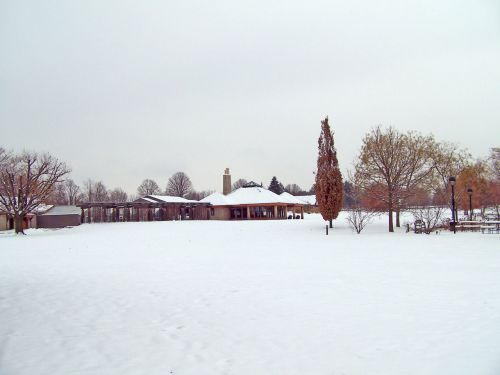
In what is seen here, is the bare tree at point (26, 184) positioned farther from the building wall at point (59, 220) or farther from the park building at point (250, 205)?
the park building at point (250, 205)

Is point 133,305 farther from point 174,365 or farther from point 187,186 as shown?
point 187,186

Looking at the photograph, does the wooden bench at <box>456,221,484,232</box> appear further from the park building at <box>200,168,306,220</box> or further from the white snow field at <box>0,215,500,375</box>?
the park building at <box>200,168,306,220</box>

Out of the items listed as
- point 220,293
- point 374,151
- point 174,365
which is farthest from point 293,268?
point 374,151

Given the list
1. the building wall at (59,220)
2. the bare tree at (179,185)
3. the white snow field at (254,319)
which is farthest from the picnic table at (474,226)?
the bare tree at (179,185)

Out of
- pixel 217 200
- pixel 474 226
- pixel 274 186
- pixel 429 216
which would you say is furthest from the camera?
A: pixel 274 186

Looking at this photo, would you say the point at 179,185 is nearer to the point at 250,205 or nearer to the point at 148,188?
the point at 148,188

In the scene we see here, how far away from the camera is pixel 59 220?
2048 inches

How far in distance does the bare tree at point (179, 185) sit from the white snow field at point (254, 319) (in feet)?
270

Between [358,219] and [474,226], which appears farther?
[358,219]

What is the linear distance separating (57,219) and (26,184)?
2009 cm

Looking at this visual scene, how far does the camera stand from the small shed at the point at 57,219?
51.8m

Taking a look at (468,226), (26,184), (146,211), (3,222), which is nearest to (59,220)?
(3,222)

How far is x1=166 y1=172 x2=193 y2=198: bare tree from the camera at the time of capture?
308 feet

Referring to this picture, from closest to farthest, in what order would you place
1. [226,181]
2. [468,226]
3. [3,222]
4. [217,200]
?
[468,226]
[3,222]
[217,200]
[226,181]
